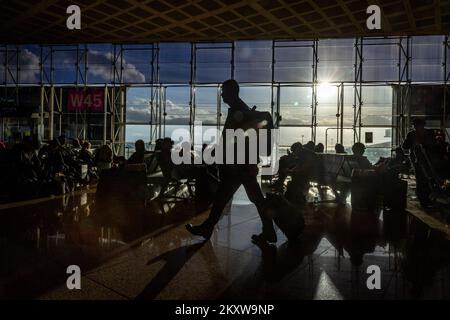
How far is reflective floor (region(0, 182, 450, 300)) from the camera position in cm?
236

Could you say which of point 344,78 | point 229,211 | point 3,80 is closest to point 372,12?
point 344,78

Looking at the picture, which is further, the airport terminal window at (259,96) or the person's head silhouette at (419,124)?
the airport terminal window at (259,96)

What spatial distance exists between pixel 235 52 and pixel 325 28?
4.00 metres

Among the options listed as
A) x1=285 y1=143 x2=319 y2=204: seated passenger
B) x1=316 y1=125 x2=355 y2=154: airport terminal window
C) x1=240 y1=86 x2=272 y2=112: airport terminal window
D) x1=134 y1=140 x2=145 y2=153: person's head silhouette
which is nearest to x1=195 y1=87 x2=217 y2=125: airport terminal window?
x1=240 y1=86 x2=272 y2=112: airport terminal window

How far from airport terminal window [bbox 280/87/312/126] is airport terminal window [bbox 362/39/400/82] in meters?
2.17

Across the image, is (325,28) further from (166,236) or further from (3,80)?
(3,80)

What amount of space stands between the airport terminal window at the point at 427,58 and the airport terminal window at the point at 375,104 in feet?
3.51

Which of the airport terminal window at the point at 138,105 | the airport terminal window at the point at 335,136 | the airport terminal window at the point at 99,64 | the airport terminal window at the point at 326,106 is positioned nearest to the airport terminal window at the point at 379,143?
the airport terminal window at the point at 335,136

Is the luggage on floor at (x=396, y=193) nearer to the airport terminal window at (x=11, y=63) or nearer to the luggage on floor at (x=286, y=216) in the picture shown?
the luggage on floor at (x=286, y=216)

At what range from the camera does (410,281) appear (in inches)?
101

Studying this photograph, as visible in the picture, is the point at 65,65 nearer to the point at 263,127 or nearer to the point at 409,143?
the point at 409,143

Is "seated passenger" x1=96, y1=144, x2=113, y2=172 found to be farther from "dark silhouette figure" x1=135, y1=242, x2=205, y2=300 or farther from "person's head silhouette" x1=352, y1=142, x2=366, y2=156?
"dark silhouette figure" x1=135, y1=242, x2=205, y2=300

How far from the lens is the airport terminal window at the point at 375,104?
1308cm
